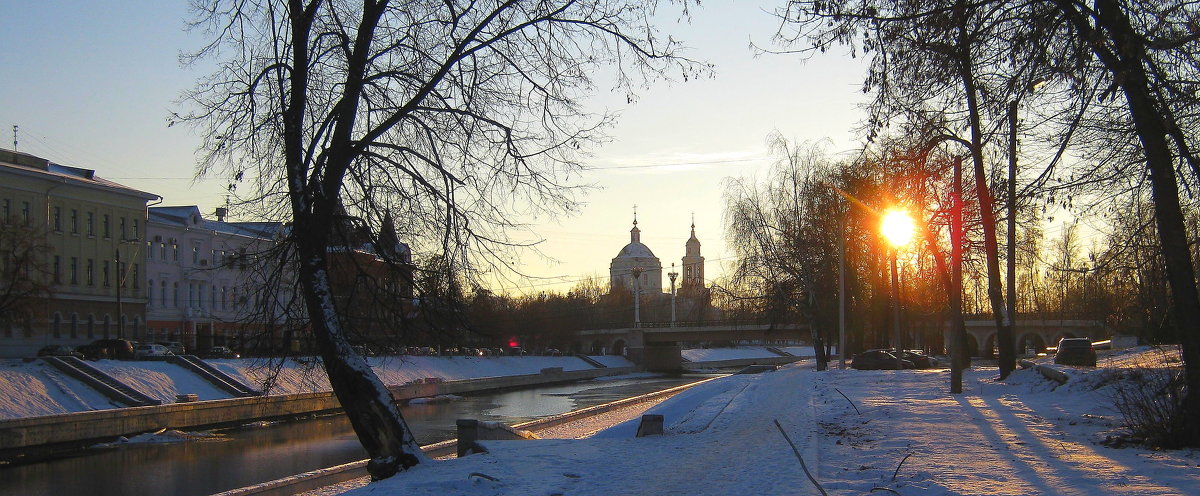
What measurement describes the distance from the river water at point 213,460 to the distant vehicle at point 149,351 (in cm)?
910

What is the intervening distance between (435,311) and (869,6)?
746 cm

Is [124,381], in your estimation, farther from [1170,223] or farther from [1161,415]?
[1170,223]

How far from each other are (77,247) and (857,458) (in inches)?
2180

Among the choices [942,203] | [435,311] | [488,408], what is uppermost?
[942,203]

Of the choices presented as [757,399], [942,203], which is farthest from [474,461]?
[942,203]

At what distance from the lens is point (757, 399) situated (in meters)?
26.2

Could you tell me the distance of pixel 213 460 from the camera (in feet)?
91.0

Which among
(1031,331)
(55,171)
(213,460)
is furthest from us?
(1031,331)

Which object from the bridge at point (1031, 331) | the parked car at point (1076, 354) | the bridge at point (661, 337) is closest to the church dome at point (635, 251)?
the bridge at point (661, 337)

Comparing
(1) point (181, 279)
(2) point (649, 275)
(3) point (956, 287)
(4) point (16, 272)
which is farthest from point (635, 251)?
(3) point (956, 287)

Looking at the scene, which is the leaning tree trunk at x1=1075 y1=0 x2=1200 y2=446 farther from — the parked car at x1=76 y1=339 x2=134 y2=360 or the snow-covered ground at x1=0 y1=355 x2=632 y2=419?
the parked car at x1=76 y1=339 x2=134 y2=360

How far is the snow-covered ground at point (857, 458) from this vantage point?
1094 cm

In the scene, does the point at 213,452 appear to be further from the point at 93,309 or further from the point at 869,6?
the point at 93,309

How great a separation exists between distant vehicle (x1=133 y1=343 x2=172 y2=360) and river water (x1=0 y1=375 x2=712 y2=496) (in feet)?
29.9
